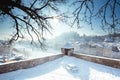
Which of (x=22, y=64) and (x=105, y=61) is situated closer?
(x=22, y=64)

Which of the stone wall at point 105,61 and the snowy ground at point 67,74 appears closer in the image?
the snowy ground at point 67,74

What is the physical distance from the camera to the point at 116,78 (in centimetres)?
656

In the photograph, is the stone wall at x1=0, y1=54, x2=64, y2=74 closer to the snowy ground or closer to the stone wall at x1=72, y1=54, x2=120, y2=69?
the snowy ground

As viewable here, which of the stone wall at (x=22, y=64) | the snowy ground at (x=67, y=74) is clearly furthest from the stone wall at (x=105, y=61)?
the stone wall at (x=22, y=64)

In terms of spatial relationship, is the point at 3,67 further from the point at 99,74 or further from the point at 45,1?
the point at 99,74

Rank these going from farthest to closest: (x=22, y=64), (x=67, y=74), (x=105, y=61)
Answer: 1. (x=105, y=61)
2. (x=22, y=64)
3. (x=67, y=74)

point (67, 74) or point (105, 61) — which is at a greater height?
point (105, 61)

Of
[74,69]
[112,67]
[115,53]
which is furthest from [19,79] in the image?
[115,53]

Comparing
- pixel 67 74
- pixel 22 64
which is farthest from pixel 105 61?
pixel 22 64

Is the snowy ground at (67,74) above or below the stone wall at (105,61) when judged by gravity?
below

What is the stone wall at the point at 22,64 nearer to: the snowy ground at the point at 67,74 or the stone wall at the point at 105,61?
the snowy ground at the point at 67,74

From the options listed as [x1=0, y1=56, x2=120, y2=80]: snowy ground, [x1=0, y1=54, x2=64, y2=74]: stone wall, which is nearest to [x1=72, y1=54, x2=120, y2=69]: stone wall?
[x1=0, y1=56, x2=120, y2=80]: snowy ground

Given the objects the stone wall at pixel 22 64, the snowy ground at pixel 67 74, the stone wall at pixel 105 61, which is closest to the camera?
the snowy ground at pixel 67 74

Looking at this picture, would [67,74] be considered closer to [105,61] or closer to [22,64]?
[22,64]
